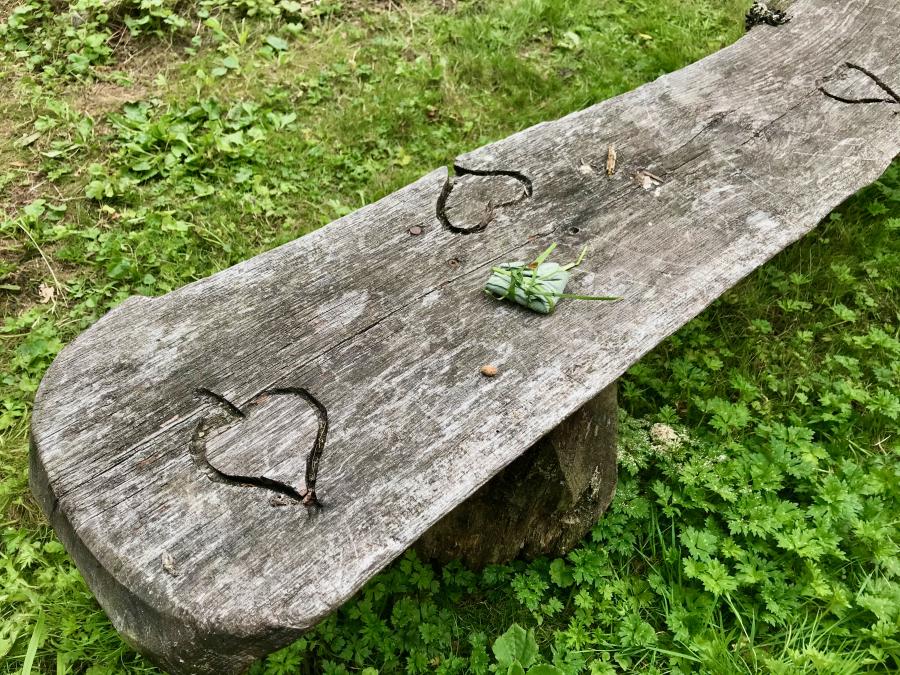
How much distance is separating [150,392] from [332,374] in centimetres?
42

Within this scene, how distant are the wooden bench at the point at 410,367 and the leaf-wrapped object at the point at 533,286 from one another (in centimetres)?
3

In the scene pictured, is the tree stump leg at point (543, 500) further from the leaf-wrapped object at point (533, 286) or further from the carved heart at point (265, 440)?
the carved heart at point (265, 440)

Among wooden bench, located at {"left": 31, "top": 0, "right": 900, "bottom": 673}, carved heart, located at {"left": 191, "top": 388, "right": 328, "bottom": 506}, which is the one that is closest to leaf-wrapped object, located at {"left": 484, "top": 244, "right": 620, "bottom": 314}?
wooden bench, located at {"left": 31, "top": 0, "right": 900, "bottom": 673}

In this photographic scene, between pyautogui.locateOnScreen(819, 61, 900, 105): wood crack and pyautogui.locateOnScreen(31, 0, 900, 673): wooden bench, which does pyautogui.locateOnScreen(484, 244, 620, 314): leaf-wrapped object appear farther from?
pyautogui.locateOnScreen(819, 61, 900, 105): wood crack

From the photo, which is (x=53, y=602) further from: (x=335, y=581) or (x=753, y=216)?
(x=753, y=216)

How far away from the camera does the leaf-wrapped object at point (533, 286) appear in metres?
1.72

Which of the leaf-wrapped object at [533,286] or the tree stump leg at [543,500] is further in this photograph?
the tree stump leg at [543,500]

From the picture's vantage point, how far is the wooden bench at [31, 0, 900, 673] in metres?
1.32

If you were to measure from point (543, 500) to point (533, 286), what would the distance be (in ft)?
2.51

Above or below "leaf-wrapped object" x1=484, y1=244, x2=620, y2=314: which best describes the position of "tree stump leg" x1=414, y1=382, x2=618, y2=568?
below

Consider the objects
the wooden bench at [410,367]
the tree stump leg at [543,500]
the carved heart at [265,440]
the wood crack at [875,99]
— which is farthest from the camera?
the wood crack at [875,99]

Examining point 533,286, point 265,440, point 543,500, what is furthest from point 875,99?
point 265,440

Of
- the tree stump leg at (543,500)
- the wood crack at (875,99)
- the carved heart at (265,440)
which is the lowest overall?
the tree stump leg at (543,500)

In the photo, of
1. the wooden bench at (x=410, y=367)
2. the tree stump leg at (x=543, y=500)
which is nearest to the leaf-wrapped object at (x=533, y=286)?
the wooden bench at (x=410, y=367)
